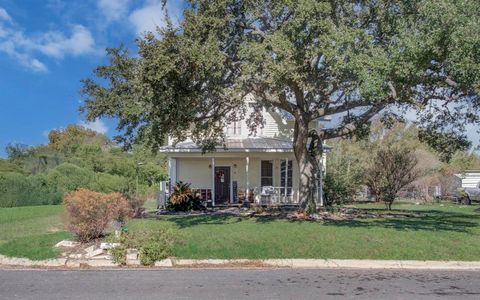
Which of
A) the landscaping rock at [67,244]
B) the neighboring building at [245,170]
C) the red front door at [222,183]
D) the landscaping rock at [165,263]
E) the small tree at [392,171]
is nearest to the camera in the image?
the landscaping rock at [165,263]

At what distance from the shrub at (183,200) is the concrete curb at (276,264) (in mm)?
12189

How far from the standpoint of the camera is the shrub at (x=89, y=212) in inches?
510

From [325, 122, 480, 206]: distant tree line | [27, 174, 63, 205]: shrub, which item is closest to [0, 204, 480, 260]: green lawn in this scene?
[325, 122, 480, 206]: distant tree line

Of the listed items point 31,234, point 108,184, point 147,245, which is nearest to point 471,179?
point 108,184

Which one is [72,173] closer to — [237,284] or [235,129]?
[235,129]

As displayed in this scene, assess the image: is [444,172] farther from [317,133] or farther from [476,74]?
[476,74]

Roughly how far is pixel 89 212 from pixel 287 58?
6606 millimetres

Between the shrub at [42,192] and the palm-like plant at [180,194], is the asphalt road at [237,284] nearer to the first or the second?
the palm-like plant at [180,194]

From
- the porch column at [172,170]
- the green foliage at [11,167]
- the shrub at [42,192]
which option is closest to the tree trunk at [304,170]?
the porch column at [172,170]

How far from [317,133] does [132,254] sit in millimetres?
11802

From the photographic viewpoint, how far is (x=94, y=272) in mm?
10719

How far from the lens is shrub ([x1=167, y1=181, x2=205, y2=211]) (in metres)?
24.0

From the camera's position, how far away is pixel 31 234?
15.5m

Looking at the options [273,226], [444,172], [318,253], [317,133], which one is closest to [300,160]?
[317,133]
